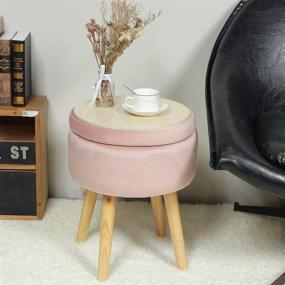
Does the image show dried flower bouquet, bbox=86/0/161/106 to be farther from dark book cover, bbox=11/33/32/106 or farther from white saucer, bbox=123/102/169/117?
dark book cover, bbox=11/33/32/106

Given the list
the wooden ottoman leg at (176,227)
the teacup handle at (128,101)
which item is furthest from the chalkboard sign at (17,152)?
the wooden ottoman leg at (176,227)

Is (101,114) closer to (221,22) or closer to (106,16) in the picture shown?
(106,16)

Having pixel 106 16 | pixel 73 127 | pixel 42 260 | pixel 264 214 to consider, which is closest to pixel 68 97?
pixel 106 16

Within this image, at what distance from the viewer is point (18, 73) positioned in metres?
1.92

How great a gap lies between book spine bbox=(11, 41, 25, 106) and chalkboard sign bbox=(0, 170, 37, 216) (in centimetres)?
27

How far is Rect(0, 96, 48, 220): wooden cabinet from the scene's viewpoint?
6.35ft

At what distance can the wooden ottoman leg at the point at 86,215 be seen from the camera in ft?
6.04

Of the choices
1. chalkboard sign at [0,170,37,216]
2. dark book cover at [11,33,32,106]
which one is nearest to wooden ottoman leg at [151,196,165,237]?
chalkboard sign at [0,170,37,216]

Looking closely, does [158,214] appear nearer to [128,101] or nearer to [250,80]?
[128,101]

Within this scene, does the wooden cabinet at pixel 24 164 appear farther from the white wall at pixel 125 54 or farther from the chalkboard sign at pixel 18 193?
the white wall at pixel 125 54

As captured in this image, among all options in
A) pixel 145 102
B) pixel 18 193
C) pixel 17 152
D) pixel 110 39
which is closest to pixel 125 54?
pixel 110 39

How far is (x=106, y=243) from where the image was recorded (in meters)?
1.67

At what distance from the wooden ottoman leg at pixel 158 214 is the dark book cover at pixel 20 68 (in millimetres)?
598

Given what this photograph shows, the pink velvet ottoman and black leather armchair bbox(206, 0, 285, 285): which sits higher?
black leather armchair bbox(206, 0, 285, 285)
